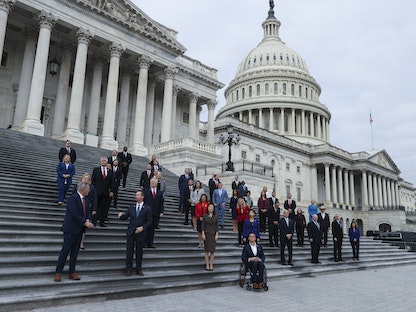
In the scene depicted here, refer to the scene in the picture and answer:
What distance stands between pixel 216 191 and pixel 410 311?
A: 25.5ft

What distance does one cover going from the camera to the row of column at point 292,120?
79875 millimetres

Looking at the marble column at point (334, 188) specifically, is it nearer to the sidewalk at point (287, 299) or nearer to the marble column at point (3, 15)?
the marble column at point (3, 15)

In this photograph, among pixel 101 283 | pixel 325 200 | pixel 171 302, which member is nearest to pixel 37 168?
pixel 101 283

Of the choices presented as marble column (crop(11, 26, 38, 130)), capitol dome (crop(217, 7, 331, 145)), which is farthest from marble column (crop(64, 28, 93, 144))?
capitol dome (crop(217, 7, 331, 145))

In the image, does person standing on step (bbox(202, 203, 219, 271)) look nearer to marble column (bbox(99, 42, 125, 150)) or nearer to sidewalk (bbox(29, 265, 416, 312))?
sidewalk (bbox(29, 265, 416, 312))

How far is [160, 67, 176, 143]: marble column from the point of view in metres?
30.3

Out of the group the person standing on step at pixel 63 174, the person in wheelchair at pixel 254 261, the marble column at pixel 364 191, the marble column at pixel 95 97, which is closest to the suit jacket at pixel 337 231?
the person in wheelchair at pixel 254 261

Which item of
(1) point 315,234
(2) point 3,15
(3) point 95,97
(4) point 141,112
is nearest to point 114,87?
(3) point 95,97

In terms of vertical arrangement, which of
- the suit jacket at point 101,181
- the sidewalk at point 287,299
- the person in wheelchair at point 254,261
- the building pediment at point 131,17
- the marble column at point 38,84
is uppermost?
the building pediment at point 131,17

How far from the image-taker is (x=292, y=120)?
263 ft

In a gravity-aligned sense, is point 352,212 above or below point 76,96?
below

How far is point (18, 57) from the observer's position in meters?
27.8

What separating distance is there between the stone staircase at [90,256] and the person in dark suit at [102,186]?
0.53m

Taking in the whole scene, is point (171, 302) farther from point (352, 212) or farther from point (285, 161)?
point (352, 212)
